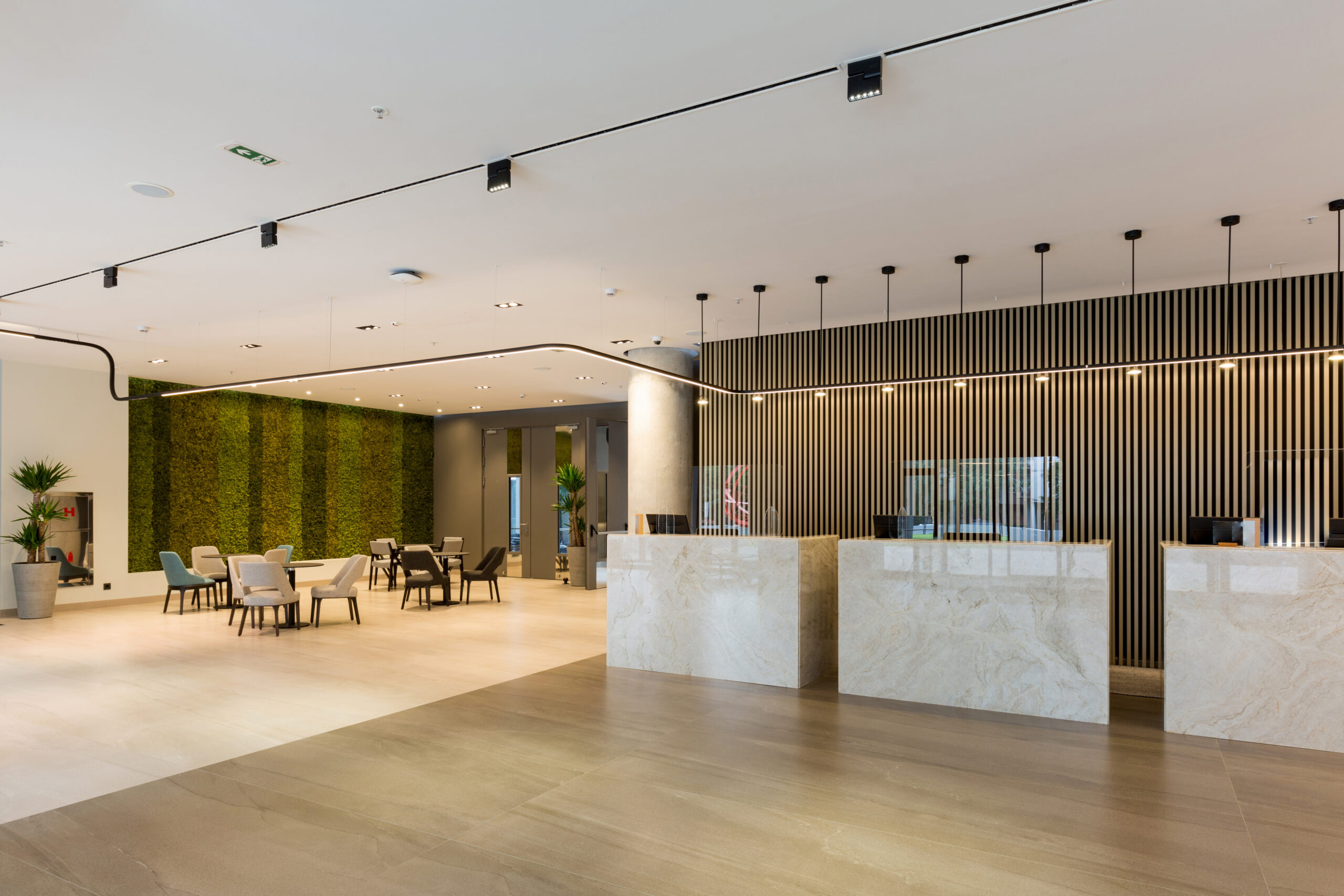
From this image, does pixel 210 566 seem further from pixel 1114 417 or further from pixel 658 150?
pixel 1114 417

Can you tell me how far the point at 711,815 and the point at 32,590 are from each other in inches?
462

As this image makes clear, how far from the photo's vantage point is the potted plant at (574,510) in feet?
51.2

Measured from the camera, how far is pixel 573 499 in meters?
16.3

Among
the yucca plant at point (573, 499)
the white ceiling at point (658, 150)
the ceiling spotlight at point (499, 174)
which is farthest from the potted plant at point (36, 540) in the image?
the ceiling spotlight at point (499, 174)

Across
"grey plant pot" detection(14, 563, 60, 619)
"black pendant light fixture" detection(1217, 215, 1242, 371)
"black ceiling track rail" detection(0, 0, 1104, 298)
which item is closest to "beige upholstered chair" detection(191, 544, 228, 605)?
"grey plant pot" detection(14, 563, 60, 619)

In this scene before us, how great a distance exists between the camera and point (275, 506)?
15.6m

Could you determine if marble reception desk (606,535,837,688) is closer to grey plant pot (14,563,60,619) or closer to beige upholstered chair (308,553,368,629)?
beige upholstered chair (308,553,368,629)

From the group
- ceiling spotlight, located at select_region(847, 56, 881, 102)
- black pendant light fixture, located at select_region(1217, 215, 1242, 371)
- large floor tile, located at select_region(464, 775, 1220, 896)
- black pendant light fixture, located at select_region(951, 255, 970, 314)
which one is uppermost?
ceiling spotlight, located at select_region(847, 56, 881, 102)

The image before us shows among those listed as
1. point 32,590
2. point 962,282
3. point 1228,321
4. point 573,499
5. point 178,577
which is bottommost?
point 32,590

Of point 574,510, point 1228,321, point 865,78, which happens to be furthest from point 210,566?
point 1228,321

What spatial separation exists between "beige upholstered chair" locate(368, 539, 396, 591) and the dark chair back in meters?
2.91

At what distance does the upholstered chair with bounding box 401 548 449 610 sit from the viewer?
12.3m

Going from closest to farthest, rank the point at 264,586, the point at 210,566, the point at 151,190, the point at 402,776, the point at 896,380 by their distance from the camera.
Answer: the point at 402,776 → the point at 151,190 → the point at 896,380 → the point at 264,586 → the point at 210,566

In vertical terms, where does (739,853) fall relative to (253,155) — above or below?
below
